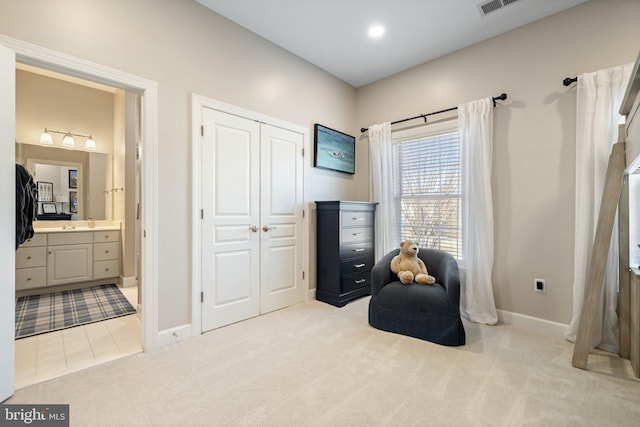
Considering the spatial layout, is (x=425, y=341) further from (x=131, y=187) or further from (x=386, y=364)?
(x=131, y=187)

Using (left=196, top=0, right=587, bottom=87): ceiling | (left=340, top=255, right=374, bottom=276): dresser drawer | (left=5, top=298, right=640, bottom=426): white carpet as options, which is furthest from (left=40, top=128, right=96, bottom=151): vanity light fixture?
(left=340, top=255, right=374, bottom=276): dresser drawer

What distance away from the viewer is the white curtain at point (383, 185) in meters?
3.58

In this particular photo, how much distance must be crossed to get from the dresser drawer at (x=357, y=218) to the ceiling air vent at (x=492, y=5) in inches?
89.0

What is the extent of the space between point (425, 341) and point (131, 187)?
4.17 m

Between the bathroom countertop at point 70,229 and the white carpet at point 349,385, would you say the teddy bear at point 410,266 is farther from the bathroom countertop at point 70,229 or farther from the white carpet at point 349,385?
the bathroom countertop at point 70,229

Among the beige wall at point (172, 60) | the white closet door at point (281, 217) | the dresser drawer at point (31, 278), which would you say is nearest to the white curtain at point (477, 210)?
the white closet door at point (281, 217)

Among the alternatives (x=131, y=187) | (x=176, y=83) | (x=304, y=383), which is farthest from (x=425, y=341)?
(x=131, y=187)

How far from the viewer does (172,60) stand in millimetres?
2326

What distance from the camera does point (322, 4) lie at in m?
2.46

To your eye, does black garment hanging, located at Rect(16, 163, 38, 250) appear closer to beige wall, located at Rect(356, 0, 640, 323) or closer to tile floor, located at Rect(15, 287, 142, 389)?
tile floor, located at Rect(15, 287, 142, 389)

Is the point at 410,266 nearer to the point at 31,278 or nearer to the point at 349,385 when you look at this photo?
the point at 349,385

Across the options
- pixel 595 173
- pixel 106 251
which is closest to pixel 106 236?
pixel 106 251

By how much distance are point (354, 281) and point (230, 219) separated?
65.7 inches

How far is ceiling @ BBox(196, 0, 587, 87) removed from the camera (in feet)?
8.08
